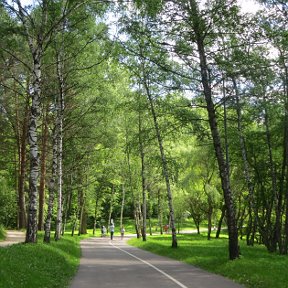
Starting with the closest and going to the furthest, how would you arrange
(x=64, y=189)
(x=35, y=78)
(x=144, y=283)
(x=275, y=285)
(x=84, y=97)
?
(x=275, y=285)
(x=144, y=283)
(x=35, y=78)
(x=84, y=97)
(x=64, y=189)

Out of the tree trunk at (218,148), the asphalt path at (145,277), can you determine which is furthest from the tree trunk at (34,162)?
the tree trunk at (218,148)

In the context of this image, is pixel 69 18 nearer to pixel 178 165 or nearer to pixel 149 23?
pixel 149 23

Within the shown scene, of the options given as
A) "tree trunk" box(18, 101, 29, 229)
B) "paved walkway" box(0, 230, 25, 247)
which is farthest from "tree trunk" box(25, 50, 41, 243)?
"tree trunk" box(18, 101, 29, 229)

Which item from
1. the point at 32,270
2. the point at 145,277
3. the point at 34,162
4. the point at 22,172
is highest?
the point at 22,172

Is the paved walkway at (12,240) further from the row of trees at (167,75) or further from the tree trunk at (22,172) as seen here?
the tree trunk at (22,172)

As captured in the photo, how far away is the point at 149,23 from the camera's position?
1723cm

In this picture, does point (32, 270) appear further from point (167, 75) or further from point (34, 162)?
point (167, 75)

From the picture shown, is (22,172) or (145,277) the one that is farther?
(22,172)

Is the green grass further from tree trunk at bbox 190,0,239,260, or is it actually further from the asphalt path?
tree trunk at bbox 190,0,239,260

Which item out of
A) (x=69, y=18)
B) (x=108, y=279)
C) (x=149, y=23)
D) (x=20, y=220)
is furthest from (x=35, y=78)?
(x=20, y=220)

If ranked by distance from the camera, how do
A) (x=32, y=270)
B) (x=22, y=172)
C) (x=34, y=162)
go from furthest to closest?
1. (x=22, y=172)
2. (x=34, y=162)
3. (x=32, y=270)

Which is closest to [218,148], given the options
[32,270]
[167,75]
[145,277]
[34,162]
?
[167,75]

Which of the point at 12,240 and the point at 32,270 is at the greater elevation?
the point at 12,240

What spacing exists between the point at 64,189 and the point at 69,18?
26.4 m
